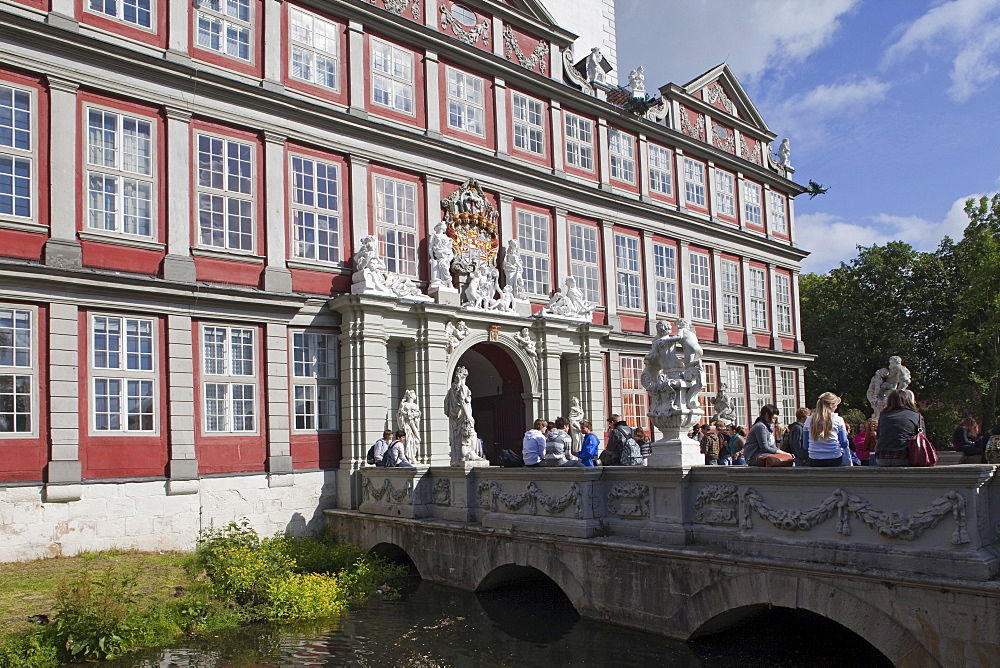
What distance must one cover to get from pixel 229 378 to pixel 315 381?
189cm

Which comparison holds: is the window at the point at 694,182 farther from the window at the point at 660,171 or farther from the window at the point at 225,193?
the window at the point at 225,193

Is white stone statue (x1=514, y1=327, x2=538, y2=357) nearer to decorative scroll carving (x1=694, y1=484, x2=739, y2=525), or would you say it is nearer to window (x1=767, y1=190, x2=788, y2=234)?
decorative scroll carving (x1=694, y1=484, x2=739, y2=525)

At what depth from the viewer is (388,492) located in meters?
16.1

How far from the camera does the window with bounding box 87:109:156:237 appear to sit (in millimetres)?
15461

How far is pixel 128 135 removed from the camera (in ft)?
52.4

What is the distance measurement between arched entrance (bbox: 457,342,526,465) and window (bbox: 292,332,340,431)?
4024mm

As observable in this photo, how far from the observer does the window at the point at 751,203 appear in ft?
101

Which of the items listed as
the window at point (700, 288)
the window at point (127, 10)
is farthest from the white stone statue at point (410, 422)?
the window at point (700, 288)

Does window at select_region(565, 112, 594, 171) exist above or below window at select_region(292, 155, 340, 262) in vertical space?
above

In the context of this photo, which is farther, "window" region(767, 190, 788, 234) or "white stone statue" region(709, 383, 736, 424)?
"window" region(767, 190, 788, 234)

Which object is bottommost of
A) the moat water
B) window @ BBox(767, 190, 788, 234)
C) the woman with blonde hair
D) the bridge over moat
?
the moat water

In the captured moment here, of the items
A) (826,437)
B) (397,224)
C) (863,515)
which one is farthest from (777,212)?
(863,515)

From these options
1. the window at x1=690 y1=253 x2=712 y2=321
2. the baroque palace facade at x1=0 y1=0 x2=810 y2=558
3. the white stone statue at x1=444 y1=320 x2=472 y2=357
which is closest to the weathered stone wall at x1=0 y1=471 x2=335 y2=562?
the baroque palace facade at x1=0 y1=0 x2=810 y2=558

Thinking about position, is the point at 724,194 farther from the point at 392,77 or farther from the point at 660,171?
the point at 392,77
